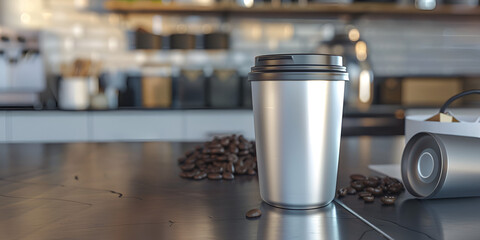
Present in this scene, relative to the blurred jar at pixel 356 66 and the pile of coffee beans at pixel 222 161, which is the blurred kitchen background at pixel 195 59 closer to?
the blurred jar at pixel 356 66

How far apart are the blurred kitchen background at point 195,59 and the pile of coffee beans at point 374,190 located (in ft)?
5.65

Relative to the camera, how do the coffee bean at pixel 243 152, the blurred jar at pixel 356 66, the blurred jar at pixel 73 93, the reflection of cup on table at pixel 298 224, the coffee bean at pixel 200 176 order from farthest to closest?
the blurred jar at pixel 356 66 → the blurred jar at pixel 73 93 → the coffee bean at pixel 243 152 → the coffee bean at pixel 200 176 → the reflection of cup on table at pixel 298 224

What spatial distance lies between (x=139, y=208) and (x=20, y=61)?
2.50 m

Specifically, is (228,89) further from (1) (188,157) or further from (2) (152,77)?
(1) (188,157)

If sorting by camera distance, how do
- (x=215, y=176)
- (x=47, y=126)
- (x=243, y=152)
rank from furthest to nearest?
1. (x=47, y=126)
2. (x=243, y=152)
3. (x=215, y=176)

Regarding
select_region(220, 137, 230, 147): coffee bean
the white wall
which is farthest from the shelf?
select_region(220, 137, 230, 147): coffee bean

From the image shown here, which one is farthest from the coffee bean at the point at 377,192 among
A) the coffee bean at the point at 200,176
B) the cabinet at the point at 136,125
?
the cabinet at the point at 136,125

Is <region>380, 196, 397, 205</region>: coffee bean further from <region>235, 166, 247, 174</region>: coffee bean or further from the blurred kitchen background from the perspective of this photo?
the blurred kitchen background

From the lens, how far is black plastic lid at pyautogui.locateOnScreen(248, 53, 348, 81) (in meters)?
0.49

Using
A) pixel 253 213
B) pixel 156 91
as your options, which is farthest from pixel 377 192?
pixel 156 91

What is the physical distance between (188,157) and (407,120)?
43cm

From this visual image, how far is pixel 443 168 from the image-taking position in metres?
0.53

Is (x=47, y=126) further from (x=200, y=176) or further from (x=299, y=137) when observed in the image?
(x=299, y=137)

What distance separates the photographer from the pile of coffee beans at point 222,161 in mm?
724
